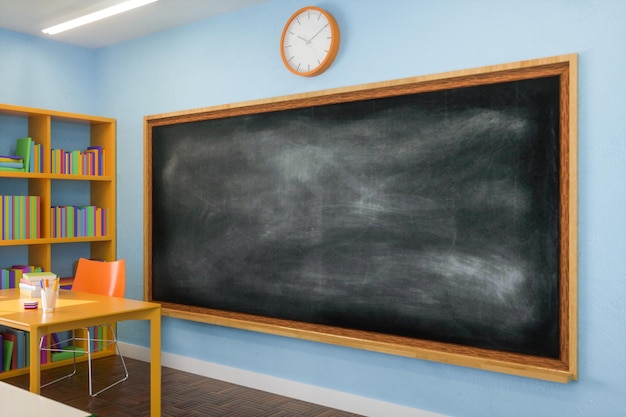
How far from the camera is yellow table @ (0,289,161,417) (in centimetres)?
319

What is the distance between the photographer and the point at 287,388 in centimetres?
443

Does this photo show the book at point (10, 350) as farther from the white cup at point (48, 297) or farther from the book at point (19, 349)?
the white cup at point (48, 297)

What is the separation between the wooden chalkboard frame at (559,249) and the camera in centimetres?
317

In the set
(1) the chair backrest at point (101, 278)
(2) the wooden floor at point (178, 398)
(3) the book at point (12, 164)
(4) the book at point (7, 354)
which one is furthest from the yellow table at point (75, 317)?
(3) the book at point (12, 164)

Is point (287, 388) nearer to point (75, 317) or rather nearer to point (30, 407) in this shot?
point (75, 317)

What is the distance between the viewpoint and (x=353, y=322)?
13.2 ft

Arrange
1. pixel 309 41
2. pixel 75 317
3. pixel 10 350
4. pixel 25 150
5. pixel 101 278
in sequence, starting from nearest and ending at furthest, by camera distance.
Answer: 1. pixel 75 317
2. pixel 309 41
3. pixel 101 278
4. pixel 10 350
5. pixel 25 150

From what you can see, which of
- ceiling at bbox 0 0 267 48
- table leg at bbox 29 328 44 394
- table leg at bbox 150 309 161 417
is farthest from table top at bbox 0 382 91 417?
ceiling at bbox 0 0 267 48

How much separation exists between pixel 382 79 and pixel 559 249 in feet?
5.16

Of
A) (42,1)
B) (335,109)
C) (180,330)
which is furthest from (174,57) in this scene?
(180,330)

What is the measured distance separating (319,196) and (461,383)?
1.55 metres

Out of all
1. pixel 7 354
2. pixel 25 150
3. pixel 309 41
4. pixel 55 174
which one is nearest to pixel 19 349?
pixel 7 354

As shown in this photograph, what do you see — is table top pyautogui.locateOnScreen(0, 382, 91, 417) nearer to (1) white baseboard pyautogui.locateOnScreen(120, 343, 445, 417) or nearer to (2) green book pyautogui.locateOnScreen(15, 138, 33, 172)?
(1) white baseboard pyautogui.locateOnScreen(120, 343, 445, 417)

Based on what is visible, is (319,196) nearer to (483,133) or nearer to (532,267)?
(483,133)
